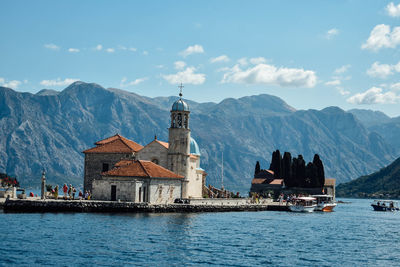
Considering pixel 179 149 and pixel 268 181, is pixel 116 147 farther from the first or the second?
pixel 268 181

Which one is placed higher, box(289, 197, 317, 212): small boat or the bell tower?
the bell tower

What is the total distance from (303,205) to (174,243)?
57965 millimetres

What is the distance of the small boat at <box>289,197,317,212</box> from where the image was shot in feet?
307

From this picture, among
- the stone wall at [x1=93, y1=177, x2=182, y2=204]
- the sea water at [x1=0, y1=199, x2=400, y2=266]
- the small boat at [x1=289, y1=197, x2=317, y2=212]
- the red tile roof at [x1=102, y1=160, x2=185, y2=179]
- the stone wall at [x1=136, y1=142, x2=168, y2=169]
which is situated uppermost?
the stone wall at [x1=136, y1=142, x2=168, y2=169]

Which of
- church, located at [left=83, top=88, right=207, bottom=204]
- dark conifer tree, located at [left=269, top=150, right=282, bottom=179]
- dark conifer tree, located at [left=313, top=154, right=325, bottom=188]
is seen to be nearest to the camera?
church, located at [left=83, top=88, right=207, bottom=204]

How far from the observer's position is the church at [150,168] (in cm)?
6512

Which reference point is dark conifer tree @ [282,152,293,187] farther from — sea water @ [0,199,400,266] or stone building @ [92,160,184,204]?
sea water @ [0,199,400,266]

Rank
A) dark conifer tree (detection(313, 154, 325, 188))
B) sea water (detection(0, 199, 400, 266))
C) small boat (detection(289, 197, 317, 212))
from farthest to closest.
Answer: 1. dark conifer tree (detection(313, 154, 325, 188))
2. small boat (detection(289, 197, 317, 212))
3. sea water (detection(0, 199, 400, 266))

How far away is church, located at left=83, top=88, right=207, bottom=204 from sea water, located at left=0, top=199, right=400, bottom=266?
5.26 meters

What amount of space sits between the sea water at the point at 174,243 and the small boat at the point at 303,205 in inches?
1254

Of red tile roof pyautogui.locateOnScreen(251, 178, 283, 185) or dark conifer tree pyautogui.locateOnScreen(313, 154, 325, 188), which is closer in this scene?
dark conifer tree pyautogui.locateOnScreen(313, 154, 325, 188)

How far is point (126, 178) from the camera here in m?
65.6

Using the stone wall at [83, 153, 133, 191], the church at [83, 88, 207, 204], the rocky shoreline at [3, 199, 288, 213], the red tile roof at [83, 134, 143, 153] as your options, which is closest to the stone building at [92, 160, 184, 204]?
the church at [83, 88, 207, 204]

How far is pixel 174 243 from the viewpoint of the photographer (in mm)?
41781
